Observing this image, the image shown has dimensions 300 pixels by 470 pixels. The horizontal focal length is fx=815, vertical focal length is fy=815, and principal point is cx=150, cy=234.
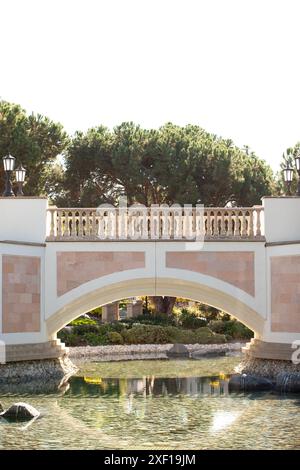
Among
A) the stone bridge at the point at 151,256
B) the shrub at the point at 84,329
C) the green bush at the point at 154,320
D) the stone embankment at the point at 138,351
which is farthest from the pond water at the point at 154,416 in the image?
the green bush at the point at 154,320

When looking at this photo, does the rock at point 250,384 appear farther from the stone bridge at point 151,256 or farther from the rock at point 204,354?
the rock at point 204,354

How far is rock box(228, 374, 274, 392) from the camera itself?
56.1 feet

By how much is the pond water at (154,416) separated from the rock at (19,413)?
0.21 metres

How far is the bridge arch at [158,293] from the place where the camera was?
18.2 m

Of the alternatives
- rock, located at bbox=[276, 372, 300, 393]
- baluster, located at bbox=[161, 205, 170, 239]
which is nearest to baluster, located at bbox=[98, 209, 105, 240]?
baluster, located at bbox=[161, 205, 170, 239]

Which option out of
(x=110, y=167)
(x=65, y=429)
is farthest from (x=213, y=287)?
(x=110, y=167)

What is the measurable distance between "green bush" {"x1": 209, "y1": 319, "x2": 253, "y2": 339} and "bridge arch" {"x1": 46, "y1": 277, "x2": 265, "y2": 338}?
30.9ft

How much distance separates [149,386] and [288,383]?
3.17m

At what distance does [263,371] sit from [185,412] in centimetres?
381

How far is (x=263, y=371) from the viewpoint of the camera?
18.0 meters
